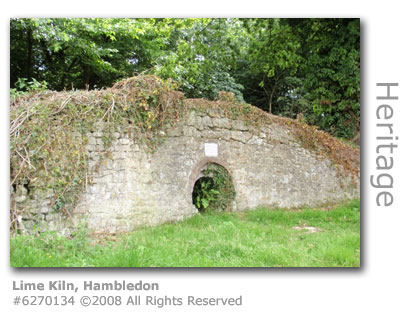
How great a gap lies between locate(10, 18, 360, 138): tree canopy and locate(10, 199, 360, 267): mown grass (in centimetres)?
264

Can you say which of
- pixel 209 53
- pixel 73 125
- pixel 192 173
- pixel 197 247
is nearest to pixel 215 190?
pixel 192 173

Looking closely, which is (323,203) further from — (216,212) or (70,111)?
(70,111)

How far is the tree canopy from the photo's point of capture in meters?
4.98

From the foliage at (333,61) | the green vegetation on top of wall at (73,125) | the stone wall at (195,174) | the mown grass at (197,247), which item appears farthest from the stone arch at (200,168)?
the foliage at (333,61)

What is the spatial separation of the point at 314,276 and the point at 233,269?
3.09ft

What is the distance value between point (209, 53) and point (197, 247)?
3.97m

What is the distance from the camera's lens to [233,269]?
3438 mm

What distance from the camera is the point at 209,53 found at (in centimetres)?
609

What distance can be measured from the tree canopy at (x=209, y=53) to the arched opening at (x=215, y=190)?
221 cm

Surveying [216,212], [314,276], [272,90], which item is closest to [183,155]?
[216,212]

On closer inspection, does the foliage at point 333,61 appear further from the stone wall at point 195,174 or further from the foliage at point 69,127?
the foliage at point 69,127

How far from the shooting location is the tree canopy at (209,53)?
4.98 metres

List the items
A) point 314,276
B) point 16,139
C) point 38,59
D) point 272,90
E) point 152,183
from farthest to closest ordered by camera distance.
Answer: point 272,90 → point 38,59 → point 152,183 → point 16,139 → point 314,276

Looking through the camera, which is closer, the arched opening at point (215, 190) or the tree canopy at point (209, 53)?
the tree canopy at point (209, 53)
